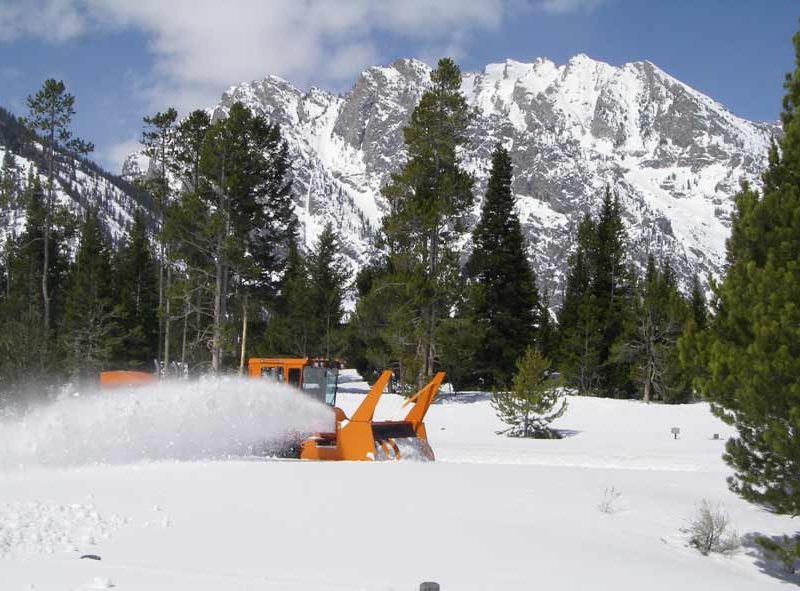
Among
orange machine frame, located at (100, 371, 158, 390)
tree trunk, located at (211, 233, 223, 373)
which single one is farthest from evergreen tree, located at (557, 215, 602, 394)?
orange machine frame, located at (100, 371, 158, 390)

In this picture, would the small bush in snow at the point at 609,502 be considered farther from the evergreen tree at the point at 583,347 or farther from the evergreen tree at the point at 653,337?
the evergreen tree at the point at 583,347

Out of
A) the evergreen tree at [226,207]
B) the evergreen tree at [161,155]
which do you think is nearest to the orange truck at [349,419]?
the evergreen tree at [226,207]

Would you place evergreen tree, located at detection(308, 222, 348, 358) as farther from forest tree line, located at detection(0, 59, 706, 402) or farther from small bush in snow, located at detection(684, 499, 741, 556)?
small bush in snow, located at detection(684, 499, 741, 556)

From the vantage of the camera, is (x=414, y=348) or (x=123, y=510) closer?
(x=123, y=510)

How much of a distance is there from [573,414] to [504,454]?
1093cm

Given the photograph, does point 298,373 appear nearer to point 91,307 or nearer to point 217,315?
point 217,315

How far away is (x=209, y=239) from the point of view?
3195 centimetres

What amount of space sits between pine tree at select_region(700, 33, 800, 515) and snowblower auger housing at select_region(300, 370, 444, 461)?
719cm

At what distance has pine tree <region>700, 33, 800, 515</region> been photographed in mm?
7965

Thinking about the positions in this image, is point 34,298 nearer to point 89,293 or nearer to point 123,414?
point 89,293

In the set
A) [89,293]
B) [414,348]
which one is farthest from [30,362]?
[89,293]

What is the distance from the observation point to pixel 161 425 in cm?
1423

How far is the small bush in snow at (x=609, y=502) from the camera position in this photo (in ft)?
36.0

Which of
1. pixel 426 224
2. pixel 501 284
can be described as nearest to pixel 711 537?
pixel 426 224
